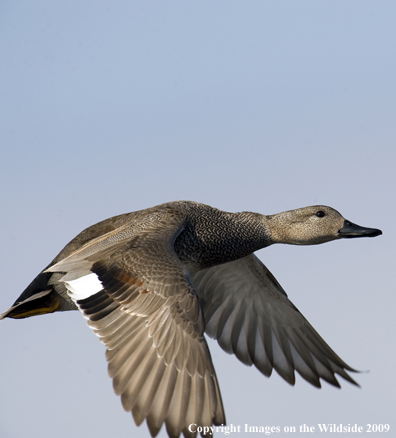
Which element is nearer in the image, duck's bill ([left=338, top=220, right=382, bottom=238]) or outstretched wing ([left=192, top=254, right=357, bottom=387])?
duck's bill ([left=338, top=220, right=382, bottom=238])

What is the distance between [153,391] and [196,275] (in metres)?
3.48

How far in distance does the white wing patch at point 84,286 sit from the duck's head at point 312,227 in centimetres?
259

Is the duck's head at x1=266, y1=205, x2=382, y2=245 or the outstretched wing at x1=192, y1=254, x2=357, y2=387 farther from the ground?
the duck's head at x1=266, y1=205, x2=382, y2=245

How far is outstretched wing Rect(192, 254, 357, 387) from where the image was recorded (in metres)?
8.19

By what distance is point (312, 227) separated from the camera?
26.2 feet

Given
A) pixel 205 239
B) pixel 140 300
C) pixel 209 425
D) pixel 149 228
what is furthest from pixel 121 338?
pixel 205 239

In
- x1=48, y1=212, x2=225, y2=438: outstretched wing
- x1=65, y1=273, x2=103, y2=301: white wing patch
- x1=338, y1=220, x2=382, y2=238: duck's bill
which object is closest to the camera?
x1=48, y1=212, x2=225, y2=438: outstretched wing

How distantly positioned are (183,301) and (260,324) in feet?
9.76

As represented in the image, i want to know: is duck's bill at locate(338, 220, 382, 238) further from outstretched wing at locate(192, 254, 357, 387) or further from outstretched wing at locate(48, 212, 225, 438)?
outstretched wing at locate(48, 212, 225, 438)

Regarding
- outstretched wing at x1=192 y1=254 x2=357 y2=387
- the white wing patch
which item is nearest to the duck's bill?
outstretched wing at x1=192 y1=254 x2=357 y2=387

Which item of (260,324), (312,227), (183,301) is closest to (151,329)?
(183,301)

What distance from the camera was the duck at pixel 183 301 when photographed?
5.46m

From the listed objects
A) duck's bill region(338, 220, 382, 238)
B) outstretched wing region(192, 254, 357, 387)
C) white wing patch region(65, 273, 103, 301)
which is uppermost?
white wing patch region(65, 273, 103, 301)

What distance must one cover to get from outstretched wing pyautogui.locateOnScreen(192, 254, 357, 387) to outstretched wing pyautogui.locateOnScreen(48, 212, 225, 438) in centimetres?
213
